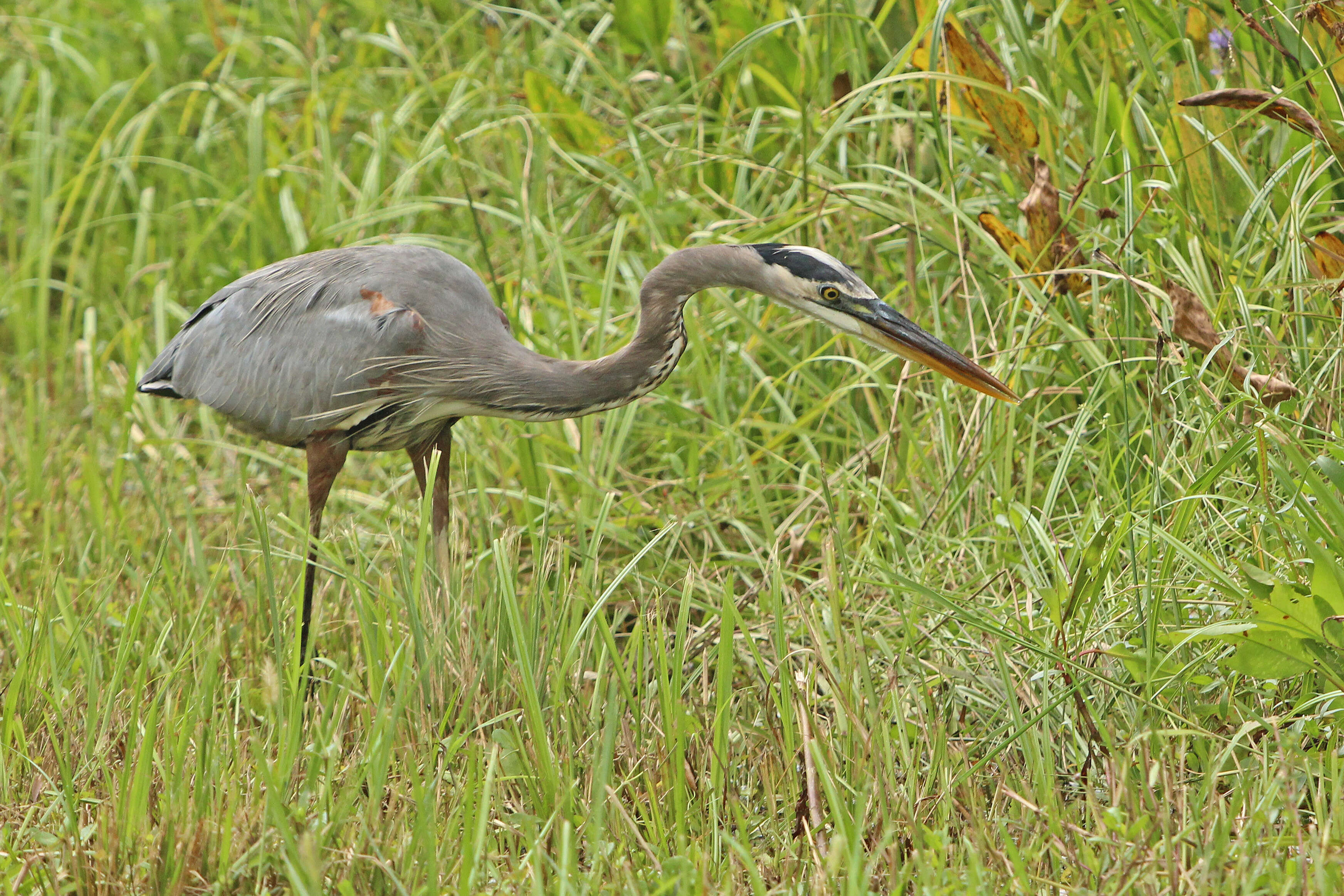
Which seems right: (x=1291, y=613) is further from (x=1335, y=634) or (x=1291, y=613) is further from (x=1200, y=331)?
(x=1200, y=331)

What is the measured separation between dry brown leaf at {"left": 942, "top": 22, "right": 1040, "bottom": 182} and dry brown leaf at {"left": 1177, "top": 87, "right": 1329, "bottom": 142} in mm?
615

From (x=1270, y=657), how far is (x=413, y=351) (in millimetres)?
2045

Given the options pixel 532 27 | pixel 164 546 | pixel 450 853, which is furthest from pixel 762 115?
pixel 450 853

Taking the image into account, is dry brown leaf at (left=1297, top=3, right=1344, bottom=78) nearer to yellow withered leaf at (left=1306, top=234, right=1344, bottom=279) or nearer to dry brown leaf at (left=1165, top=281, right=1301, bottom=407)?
yellow withered leaf at (left=1306, top=234, right=1344, bottom=279)

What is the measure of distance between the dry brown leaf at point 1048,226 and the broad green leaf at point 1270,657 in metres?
1.08

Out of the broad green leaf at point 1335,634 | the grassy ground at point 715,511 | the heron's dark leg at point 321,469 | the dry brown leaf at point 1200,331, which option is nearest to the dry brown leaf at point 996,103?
the grassy ground at point 715,511

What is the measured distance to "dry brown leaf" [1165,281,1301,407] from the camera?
2.87 metres

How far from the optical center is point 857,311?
120 inches

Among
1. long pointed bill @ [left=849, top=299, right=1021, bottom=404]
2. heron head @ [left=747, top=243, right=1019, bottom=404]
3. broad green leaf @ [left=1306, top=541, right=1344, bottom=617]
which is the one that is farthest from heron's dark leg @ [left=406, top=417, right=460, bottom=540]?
broad green leaf @ [left=1306, top=541, right=1344, bottom=617]

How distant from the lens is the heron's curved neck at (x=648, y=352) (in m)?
3.14

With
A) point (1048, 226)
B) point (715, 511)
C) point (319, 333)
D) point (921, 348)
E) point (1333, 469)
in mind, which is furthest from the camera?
point (715, 511)

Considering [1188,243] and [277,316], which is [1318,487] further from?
[277,316]

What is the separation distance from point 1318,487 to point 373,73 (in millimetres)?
4192

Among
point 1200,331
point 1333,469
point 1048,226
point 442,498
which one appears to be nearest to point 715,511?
point 442,498
